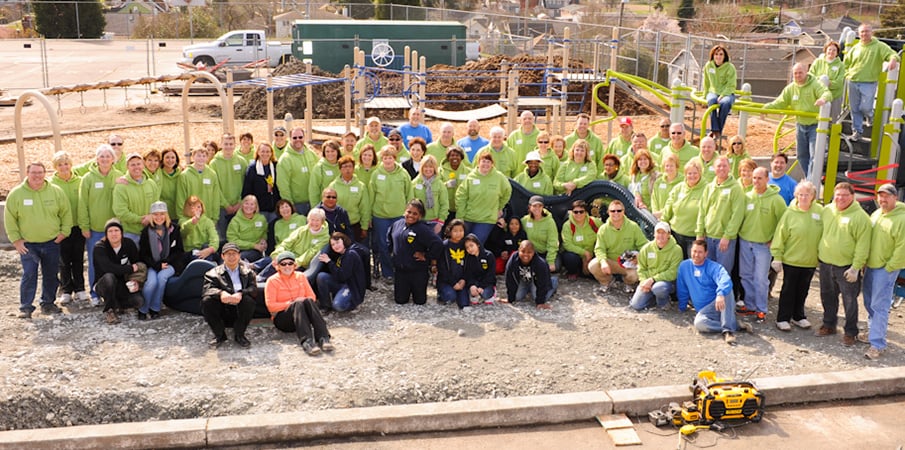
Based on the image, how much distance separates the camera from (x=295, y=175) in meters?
11.3

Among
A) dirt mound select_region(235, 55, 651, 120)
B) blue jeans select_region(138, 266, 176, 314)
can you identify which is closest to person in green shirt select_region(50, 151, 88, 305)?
blue jeans select_region(138, 266, 176, 314)

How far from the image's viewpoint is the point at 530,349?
9.05 metres

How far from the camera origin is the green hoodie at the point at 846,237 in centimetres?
903

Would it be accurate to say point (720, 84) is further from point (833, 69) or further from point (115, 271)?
point (115, 271)

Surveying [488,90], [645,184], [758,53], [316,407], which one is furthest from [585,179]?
[758,53]

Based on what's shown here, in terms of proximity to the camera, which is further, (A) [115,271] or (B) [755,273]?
(B) [755,273]

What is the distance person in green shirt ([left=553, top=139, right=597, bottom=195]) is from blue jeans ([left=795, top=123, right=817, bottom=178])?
3353 mm

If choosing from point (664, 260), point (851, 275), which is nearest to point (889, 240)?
point (851, 275)

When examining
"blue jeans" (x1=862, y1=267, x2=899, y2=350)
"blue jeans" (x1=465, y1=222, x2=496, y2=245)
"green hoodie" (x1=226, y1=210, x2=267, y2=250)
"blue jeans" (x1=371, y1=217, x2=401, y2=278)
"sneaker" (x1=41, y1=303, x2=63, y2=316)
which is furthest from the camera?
"blue jeans" (x1=465, y1=222, x2=496, y2=245)

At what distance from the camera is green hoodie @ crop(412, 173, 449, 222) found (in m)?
11.0

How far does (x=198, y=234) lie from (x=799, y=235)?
658 centimetres

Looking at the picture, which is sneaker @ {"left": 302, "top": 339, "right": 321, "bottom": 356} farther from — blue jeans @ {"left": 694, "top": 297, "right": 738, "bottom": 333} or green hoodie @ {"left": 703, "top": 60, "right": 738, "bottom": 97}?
green hoodie @ {"left": 703, "top": 60, "right": 738, "bottom": 97}

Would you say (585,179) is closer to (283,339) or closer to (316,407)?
(283,339)

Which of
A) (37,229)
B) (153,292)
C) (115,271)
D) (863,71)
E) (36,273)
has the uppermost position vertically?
(863,71)
